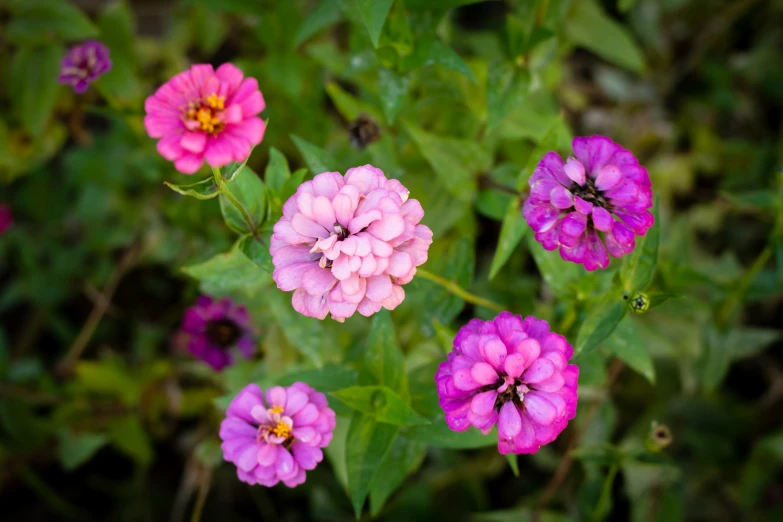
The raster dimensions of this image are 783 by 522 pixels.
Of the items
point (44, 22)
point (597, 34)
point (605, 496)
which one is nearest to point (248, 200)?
point (605, 496)

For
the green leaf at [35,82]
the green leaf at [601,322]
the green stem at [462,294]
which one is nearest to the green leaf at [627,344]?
the green leaf at [601,322]

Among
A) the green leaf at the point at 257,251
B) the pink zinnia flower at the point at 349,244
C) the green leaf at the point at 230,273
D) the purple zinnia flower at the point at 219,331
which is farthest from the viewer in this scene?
the purple zinnia flower at the point at 219,331

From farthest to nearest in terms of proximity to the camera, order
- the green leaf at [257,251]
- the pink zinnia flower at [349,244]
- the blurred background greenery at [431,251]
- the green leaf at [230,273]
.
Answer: the blurred background greenery at [431,251] → the green leaf at [230,273] → the green leaf at [257,251] → the pink zinnia flower at [349,244]

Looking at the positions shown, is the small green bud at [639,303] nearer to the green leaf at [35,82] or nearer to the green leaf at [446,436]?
the green leaf at [446,436]

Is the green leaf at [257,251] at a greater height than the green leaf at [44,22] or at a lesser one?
greater

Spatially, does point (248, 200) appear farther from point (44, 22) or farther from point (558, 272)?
point (44, 22)

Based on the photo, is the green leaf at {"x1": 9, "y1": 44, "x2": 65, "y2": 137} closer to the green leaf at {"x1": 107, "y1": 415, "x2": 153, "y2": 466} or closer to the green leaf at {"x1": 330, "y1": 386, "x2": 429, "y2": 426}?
the green leaf at {"x1": 107, "y1": 415, "x2": 153, "y2": 466}

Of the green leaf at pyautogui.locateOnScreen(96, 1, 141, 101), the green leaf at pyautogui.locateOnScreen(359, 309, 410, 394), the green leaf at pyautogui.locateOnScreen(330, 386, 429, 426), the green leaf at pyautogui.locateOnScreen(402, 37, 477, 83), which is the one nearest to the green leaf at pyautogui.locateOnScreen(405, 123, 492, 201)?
the green leaf at pyautogui.locateOnScreen(402, 37, 477, 83)

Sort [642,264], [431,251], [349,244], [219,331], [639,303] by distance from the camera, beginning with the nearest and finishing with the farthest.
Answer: [349,244]
[639,303]
[642,264]
[219,331]
[431,251]
